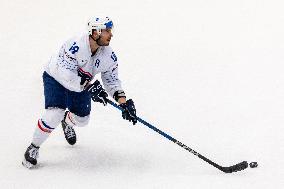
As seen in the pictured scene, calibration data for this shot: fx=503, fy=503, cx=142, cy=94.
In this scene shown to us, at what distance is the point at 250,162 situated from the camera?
3.81 m

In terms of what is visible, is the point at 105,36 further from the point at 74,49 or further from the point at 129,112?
the point at 129,112

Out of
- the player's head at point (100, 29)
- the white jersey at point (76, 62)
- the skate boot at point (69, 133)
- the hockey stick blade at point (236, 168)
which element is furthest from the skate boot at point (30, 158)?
the hockey stick blade at point (236, 168)

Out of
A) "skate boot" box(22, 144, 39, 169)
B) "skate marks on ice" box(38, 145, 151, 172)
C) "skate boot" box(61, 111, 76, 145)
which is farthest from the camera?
"skate boot" box(61, 111, 76, 145)

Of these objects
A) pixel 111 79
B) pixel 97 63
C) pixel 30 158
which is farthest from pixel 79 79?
pixel 30 158

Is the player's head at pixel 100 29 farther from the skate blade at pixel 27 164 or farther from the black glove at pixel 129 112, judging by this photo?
Result: the skate blade at pixel 27 164

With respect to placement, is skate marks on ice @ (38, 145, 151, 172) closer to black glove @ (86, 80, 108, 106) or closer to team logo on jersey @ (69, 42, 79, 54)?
black glove @ (86, 80, 108, 106)

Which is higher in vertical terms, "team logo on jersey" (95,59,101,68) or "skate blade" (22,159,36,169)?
"team logo on jersey" (95,59,101,68)

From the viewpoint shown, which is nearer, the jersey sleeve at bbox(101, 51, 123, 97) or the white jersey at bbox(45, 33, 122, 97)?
the white jersey at bbox(45, 33, 122, 97)

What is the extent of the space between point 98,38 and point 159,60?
2531 millimetres

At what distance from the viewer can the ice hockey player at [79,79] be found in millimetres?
3564

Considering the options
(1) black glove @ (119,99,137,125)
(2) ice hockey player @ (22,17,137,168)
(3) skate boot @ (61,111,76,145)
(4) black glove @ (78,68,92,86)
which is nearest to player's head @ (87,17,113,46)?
(2) ice hockey player @ (22,17,137,168)

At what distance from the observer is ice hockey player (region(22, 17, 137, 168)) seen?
356 centimetres

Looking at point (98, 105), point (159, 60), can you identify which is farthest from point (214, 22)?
point (98, 105)

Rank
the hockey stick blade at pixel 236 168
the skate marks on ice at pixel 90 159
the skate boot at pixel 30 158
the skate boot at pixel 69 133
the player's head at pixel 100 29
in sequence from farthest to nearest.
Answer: the skate boot at pixel 69 133 → the skate marks on ice at pixel 90 159 → the skate boot at pixel 30 158 → the hockey stick blade at pixel 236 168 → the player's head at pixel 100 29
